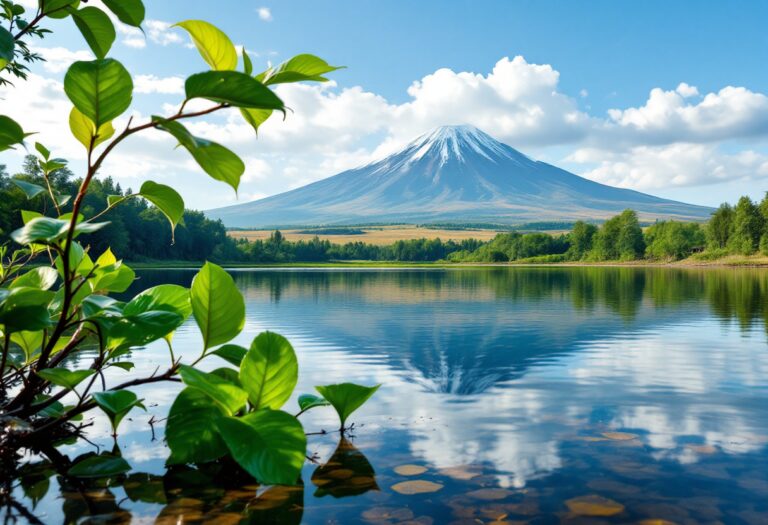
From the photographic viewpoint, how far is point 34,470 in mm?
3910

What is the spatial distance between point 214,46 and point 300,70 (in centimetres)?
29

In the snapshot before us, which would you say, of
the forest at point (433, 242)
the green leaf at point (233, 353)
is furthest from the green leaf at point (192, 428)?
the forest at point (433, 242)

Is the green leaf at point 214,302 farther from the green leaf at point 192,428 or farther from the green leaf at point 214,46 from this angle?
the green leaf at point 214,46

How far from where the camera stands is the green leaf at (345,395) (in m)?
4.38

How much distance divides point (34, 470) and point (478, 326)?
14177 mm

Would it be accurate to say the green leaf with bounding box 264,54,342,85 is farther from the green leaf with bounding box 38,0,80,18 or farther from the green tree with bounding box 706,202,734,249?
the green tree with bounding box 706,202,734,249

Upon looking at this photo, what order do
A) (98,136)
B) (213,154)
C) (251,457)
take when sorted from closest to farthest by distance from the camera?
1. (213,154)
2. (98,136)
3. (251,457)

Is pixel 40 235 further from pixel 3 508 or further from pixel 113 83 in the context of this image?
pixel 3 508

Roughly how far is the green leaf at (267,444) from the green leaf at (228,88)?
1729 millimetres

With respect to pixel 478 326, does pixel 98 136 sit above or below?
above

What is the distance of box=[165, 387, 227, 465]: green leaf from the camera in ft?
10.9

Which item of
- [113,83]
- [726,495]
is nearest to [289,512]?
[113,83]

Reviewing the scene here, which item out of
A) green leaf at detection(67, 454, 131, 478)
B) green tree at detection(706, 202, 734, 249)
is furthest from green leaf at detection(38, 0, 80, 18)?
green tree at detection(706, 202, 734, 249)

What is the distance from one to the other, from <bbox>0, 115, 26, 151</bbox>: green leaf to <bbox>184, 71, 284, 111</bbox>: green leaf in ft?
2.51
